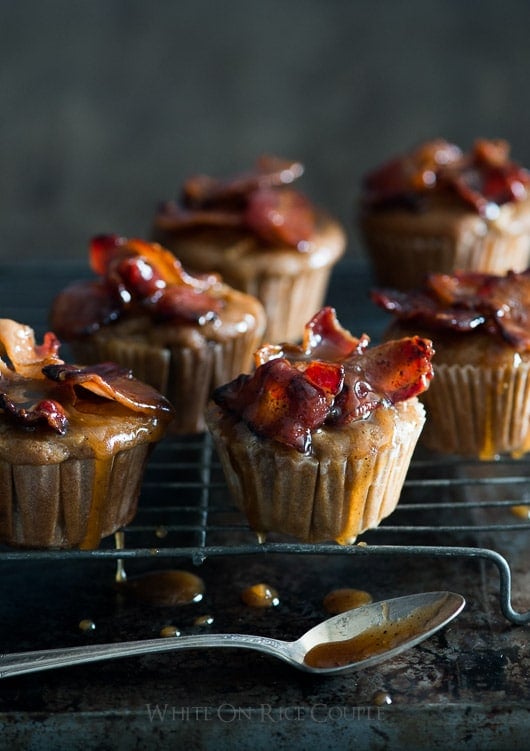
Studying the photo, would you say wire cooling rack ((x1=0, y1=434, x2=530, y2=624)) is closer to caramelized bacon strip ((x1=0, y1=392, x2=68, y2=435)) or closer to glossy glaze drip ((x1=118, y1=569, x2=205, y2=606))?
glossy glaze drip ((x1=118, y1=569, x2=205, y2=606))

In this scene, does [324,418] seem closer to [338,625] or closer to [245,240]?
[338,625]

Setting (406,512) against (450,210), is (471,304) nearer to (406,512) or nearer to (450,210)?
(406,512)

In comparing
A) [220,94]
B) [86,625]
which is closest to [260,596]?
[86,625]

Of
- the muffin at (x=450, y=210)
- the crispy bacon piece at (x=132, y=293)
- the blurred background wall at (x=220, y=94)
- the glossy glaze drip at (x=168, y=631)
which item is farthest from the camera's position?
the blurred background wall at (x=220, y=94)

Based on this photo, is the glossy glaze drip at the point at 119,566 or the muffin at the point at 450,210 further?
the muffin at the point at 450,210

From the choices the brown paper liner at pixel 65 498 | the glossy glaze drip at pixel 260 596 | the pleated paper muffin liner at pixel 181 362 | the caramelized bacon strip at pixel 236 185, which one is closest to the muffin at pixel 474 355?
the pleated paper muffin liner at pixel 181 362

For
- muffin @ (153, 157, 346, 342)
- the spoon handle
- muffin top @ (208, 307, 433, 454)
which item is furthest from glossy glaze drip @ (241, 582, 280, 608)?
muffin @ (153, 157, 346, 342)

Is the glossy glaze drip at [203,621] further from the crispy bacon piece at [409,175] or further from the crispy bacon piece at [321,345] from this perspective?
the crispy bacon piece at [409,175]
